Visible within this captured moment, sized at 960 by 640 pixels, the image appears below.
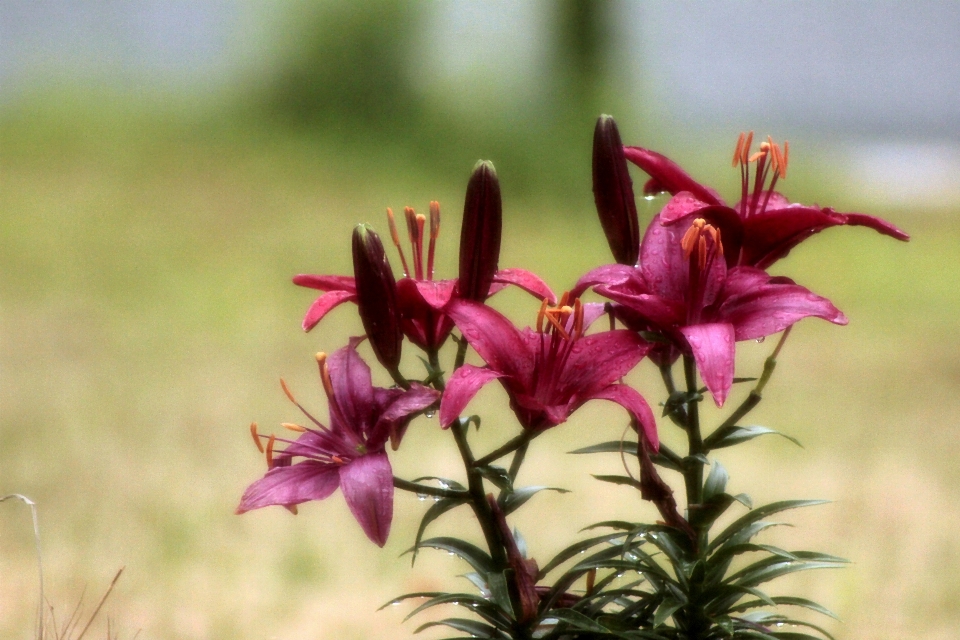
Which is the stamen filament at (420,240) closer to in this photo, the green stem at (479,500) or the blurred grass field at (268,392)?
the green stem at (479,500)

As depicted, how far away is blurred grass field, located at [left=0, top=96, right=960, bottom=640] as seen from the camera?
681mm

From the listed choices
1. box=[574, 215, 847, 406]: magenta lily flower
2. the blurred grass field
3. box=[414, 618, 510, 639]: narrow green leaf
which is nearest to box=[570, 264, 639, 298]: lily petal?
box=[574, 215, 847, 406]: magenta lily flower

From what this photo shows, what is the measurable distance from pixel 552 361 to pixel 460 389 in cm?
4

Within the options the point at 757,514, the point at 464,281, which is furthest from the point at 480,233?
the point at 757,514

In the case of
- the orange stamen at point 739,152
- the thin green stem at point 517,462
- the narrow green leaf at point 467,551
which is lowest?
the narrow green leaf at point 467,551

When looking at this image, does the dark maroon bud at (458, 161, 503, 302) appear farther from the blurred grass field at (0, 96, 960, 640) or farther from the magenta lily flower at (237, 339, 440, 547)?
the blurred grass field at (0, 96, 960, 640)

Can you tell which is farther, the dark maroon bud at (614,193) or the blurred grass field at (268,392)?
the blurred grass field at (268,392)

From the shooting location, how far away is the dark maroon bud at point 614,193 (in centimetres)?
33

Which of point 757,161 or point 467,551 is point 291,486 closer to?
point 467,551

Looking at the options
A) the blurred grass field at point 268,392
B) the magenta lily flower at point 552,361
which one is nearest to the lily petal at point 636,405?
the magenta lily flower at point 552,361

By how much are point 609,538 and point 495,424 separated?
0.74 metres

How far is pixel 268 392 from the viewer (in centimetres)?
114

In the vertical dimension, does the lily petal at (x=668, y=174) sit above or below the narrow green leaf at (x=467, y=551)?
above

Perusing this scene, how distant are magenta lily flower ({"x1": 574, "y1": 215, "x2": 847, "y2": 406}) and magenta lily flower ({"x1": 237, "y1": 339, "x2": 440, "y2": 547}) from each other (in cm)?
6
